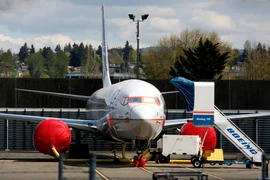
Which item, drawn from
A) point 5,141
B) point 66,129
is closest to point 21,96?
point 5,141

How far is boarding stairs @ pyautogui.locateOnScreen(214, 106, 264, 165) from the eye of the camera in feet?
117

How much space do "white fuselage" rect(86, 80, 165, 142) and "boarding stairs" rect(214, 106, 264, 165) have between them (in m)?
3.39

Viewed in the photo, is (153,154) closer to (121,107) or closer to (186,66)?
(121,107)

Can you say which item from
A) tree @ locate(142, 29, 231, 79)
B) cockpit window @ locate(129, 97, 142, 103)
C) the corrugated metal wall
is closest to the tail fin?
the corrugated metal wall

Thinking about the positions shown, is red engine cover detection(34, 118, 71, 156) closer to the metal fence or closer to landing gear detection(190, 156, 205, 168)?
landing gear detection(190, 156, 205, 168)

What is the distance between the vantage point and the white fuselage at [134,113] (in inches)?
1320

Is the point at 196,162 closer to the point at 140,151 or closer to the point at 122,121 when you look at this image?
the point at 140,151

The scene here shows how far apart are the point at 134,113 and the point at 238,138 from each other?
5807 millimetres

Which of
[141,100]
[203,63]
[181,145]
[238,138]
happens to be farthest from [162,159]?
[203,63]

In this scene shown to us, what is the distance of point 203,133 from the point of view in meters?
39.1

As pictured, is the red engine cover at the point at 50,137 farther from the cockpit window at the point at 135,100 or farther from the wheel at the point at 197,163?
the wheel at the point at 197,163

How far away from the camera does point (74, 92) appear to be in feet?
204

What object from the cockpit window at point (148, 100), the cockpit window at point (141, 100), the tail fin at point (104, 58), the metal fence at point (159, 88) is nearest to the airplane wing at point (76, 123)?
the cockpit window at point (141, 100)

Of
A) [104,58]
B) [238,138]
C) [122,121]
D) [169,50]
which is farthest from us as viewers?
[169,50]
